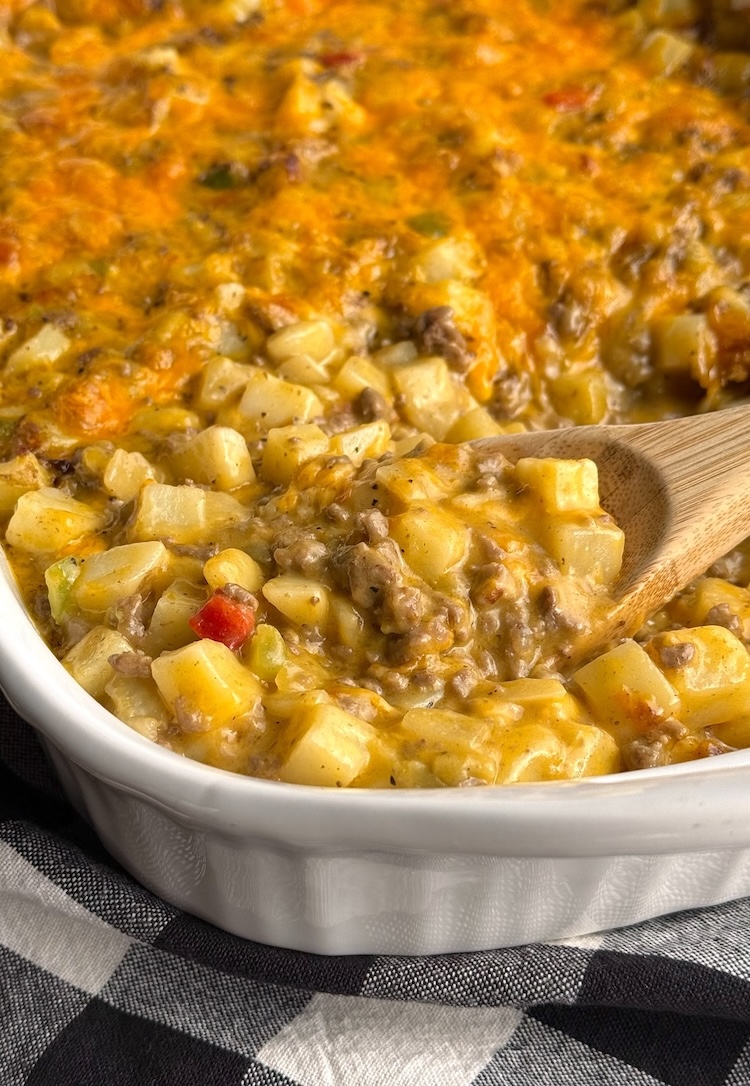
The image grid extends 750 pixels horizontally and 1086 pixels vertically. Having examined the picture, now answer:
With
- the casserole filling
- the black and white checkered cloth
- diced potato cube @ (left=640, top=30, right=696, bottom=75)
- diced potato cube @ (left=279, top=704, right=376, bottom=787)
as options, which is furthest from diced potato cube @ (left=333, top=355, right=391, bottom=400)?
diced potato cube @ (left=640, top=30, right=696, bottom=75)

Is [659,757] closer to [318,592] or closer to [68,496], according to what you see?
[318,592]

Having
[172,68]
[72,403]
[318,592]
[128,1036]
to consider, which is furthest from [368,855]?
[172,68]

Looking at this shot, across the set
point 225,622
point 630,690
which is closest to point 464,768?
point 630,690

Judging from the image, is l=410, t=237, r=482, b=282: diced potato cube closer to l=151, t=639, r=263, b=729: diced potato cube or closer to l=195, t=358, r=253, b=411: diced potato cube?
l=195, t=358, r=253, b=411: diced potato cube

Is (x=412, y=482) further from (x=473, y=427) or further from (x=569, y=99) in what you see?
(x=569, y=99)

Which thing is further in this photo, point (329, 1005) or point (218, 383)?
point (218, 383)

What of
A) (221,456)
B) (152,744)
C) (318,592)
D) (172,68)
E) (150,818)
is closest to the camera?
(152,744)
